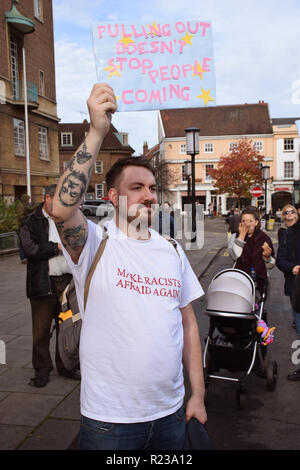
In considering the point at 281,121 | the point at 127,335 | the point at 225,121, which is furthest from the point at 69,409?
the point at 281,121

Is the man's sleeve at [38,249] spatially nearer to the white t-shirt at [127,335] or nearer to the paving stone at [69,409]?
the paving stone at [69,409]

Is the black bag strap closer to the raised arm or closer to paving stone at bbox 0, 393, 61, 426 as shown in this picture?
the raised arm

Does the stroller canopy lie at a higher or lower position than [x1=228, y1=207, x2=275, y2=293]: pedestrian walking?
lower

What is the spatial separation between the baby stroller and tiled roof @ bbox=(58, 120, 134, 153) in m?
49.2

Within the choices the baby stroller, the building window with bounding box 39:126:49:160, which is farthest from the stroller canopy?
the building window with bounding box 39:126:49:160

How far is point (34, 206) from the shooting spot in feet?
16.6

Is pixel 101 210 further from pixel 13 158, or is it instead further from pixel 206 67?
pixel 206 67

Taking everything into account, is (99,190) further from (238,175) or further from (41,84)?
(41,84)

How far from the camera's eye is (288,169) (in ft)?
170

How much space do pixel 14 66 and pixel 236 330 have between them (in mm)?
23322

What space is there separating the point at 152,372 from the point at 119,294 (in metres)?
0.37

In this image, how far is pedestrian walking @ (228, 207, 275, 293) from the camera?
540 cm

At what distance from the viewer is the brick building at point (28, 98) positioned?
2172 cm
